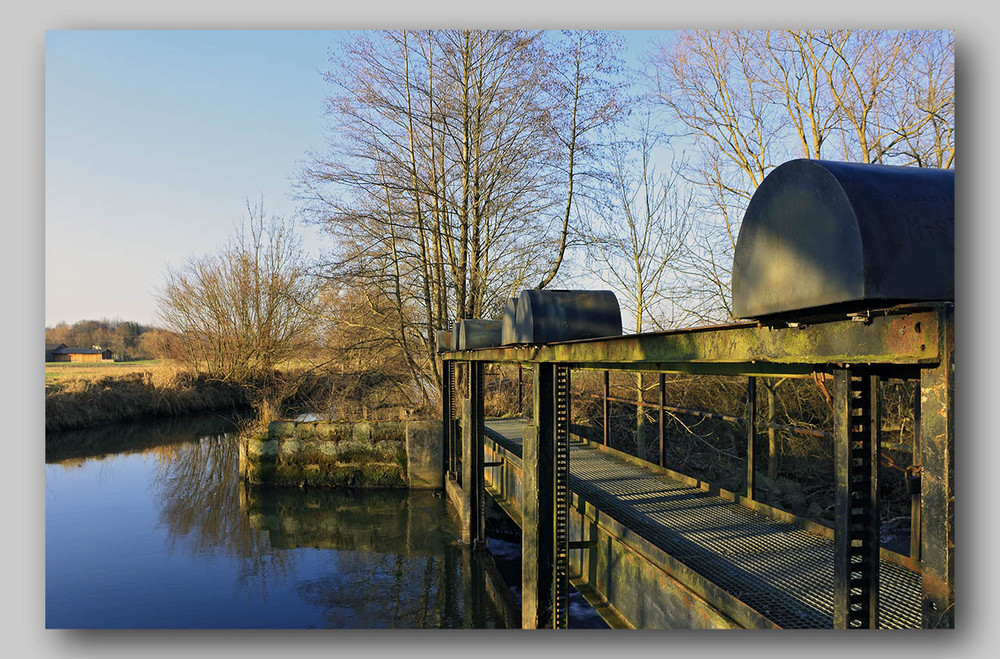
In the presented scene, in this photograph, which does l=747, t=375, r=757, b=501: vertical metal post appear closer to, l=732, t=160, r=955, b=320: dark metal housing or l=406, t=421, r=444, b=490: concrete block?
l=732, t=160, r=955, b=320: dark metal housing

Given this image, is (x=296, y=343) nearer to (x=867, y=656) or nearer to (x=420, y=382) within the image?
(x=420, y=382)

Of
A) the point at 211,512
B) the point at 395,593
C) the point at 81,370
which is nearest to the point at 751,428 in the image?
the point at 395,593

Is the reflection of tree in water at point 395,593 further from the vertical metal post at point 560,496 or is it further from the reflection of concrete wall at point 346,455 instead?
the reflection of concrete wall at point 346,455

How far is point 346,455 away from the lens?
15438mm

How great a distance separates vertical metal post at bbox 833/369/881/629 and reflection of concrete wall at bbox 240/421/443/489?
43.2ft

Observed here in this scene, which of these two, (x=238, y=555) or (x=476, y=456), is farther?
Result: (x=238, y=555)

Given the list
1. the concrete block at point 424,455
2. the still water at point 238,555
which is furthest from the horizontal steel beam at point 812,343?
the concrete block at point 424,455

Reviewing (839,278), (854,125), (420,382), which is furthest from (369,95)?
(839,278)

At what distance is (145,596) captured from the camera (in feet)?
27.4

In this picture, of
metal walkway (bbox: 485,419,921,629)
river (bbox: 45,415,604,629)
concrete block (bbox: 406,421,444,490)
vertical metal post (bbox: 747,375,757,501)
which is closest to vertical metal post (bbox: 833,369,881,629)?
metal walkway (bbox: 485,419,921,629)

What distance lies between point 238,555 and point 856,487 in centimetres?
1014

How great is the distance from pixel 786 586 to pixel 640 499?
2928 millimetres

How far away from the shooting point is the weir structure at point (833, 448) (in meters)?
2.05

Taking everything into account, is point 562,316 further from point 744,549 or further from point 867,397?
point 867,397
